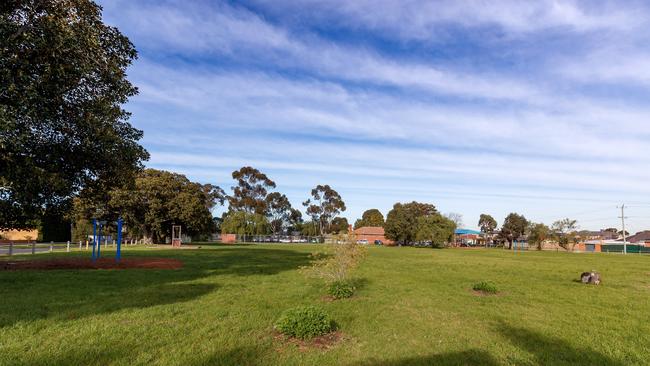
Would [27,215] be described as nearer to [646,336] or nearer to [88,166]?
[88,166]

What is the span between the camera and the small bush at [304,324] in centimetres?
654

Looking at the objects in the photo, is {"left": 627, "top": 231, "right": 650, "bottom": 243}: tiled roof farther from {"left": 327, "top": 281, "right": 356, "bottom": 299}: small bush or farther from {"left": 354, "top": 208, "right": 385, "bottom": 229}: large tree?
{"left": 327, "top": 281, "right": 356, "bottom": 299}: small bush

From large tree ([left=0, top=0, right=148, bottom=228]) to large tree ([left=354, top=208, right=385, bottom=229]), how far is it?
113 m

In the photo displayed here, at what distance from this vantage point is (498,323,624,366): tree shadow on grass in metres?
5.76

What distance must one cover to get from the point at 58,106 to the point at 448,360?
1199 cm

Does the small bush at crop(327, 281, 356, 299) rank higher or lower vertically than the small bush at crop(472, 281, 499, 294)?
higher

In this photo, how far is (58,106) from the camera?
1159cm

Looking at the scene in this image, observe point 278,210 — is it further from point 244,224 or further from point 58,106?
point 58,106

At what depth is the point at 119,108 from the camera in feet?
43.6

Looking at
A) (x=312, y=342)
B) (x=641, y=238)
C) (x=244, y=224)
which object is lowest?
(x=641, y=238)

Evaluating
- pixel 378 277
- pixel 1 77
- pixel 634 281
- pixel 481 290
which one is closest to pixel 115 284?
pixel 1 77

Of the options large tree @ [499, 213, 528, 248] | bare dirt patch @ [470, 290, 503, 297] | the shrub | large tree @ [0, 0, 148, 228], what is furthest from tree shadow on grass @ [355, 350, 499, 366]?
large tree @ [499, 213, 528, 248]

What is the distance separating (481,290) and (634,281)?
900cm

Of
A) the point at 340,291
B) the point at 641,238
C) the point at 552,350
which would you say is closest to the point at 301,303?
the point at 340,291
